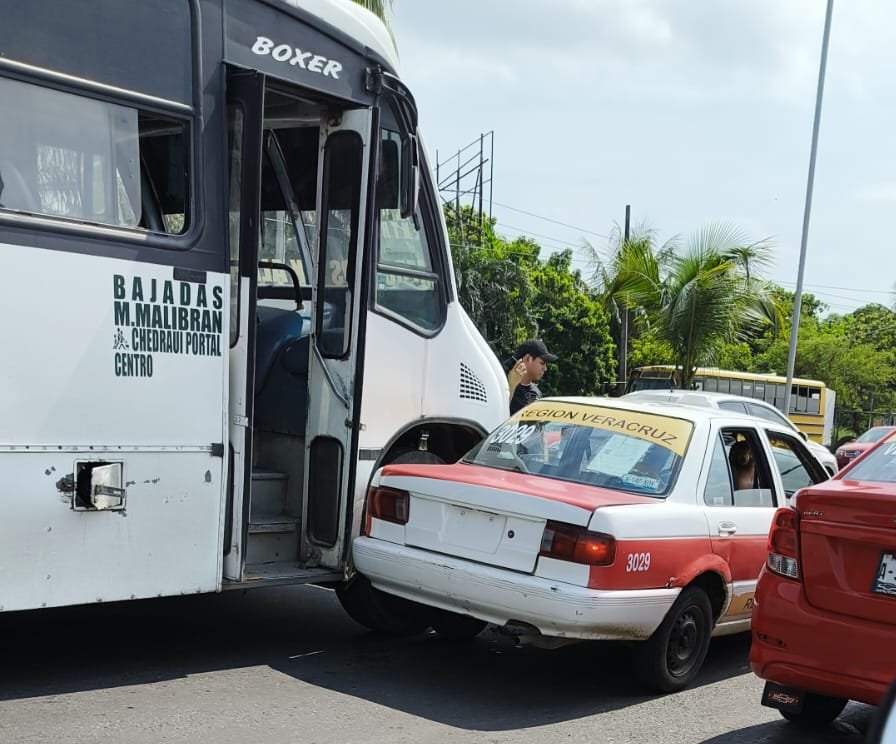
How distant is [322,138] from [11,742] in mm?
3871

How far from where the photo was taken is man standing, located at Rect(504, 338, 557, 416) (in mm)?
9914

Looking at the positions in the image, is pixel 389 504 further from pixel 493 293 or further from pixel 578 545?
pixel 493 293

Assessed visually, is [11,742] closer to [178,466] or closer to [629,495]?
[178,466]

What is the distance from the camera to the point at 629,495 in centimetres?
638

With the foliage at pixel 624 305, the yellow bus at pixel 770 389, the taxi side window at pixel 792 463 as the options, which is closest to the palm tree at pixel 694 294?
the foliage at pixel 624 305

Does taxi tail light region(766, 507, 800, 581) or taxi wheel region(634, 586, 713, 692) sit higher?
taxi tail light region(766, 507, 800, 581)

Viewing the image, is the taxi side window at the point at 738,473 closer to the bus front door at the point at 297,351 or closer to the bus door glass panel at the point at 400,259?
the bus door glass panel at the point at 400,259

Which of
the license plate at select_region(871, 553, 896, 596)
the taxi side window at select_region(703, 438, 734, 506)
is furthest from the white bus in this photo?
the license plate at select_region(871, 553, 896, 596)

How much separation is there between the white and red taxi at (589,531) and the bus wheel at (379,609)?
1 cm

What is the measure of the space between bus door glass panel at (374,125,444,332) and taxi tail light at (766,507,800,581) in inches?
111

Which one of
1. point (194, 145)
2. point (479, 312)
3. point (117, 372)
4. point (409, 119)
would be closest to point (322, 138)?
point (409, 119)

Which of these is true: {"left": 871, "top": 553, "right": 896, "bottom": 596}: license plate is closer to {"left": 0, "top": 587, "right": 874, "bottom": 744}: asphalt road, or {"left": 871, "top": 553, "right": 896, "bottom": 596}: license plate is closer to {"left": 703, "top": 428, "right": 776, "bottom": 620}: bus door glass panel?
{"left": 0, "top": 587, "right": 874, "bottom": 744}: asphalt road

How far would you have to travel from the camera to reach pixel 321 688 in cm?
618

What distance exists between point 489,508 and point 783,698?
5.71ft
